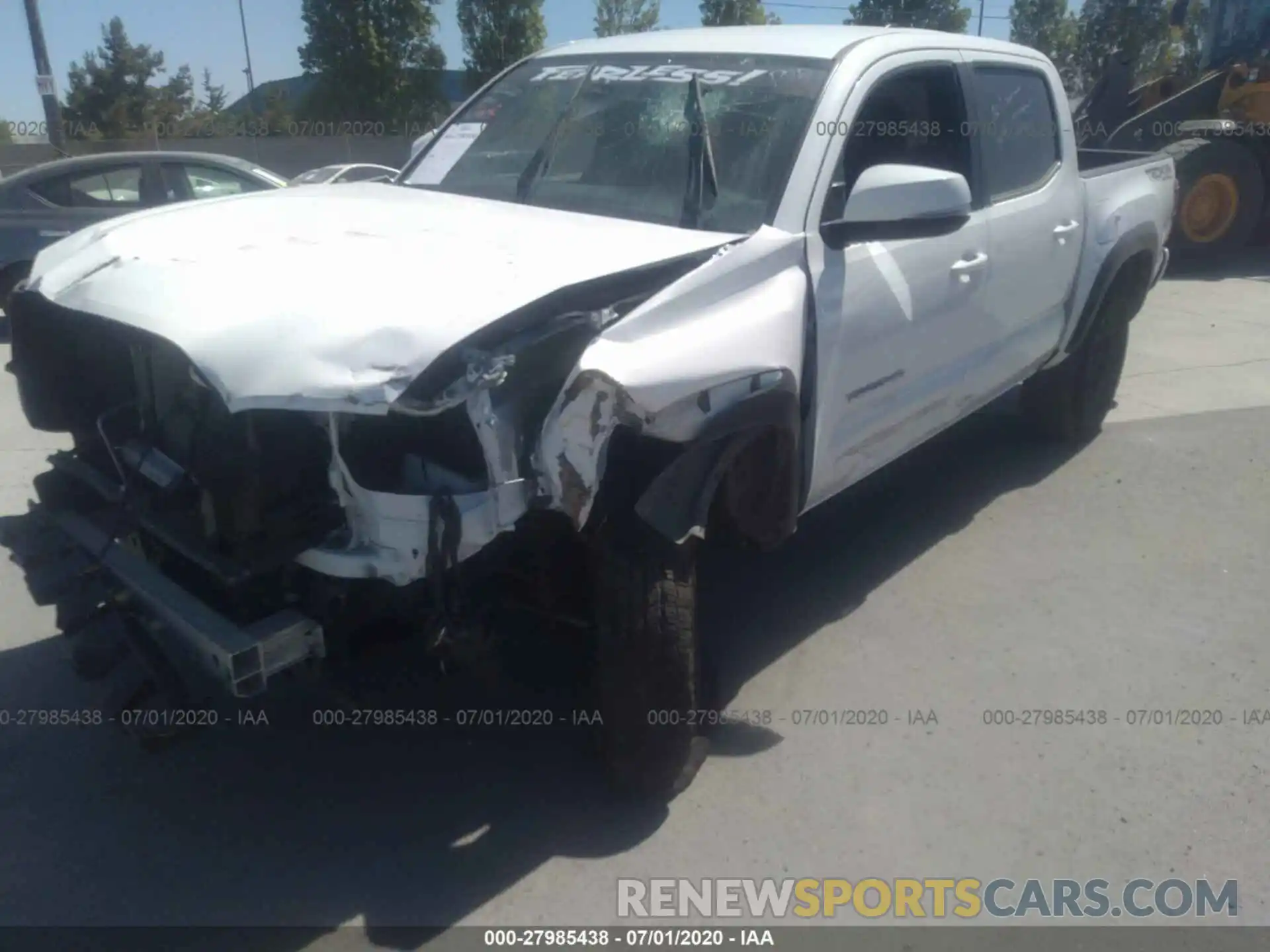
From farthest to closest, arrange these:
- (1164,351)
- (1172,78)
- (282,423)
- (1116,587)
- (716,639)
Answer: (1172,78), (1164,351), (1116,587), (716,639), (282,423)

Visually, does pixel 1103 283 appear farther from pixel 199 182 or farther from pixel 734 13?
pixel 734 13

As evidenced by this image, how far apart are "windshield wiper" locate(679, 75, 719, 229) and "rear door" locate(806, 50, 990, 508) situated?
1.03 ft

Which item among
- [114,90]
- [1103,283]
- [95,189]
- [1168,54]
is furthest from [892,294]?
[114,90]

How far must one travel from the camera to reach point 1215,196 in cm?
1200

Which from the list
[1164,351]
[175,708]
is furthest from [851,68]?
[1164,351]

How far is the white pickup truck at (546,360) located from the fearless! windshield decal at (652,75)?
0.04ft

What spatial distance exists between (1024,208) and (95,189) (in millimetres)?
7790

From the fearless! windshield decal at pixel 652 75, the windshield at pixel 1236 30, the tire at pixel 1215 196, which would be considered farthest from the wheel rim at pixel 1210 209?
the fearless! windshield decal at pixel 652 75

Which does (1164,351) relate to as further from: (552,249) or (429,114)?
(429,114)

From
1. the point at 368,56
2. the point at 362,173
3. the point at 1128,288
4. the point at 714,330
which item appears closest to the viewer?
the point at 714,330

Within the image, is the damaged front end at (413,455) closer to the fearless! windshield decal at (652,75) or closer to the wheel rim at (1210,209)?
the fearless! windshield decal at (652,75)

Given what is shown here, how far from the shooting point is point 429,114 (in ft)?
84.3

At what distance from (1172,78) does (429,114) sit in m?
17.1

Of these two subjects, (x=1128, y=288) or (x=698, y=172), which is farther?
(x=1128, y=288)
